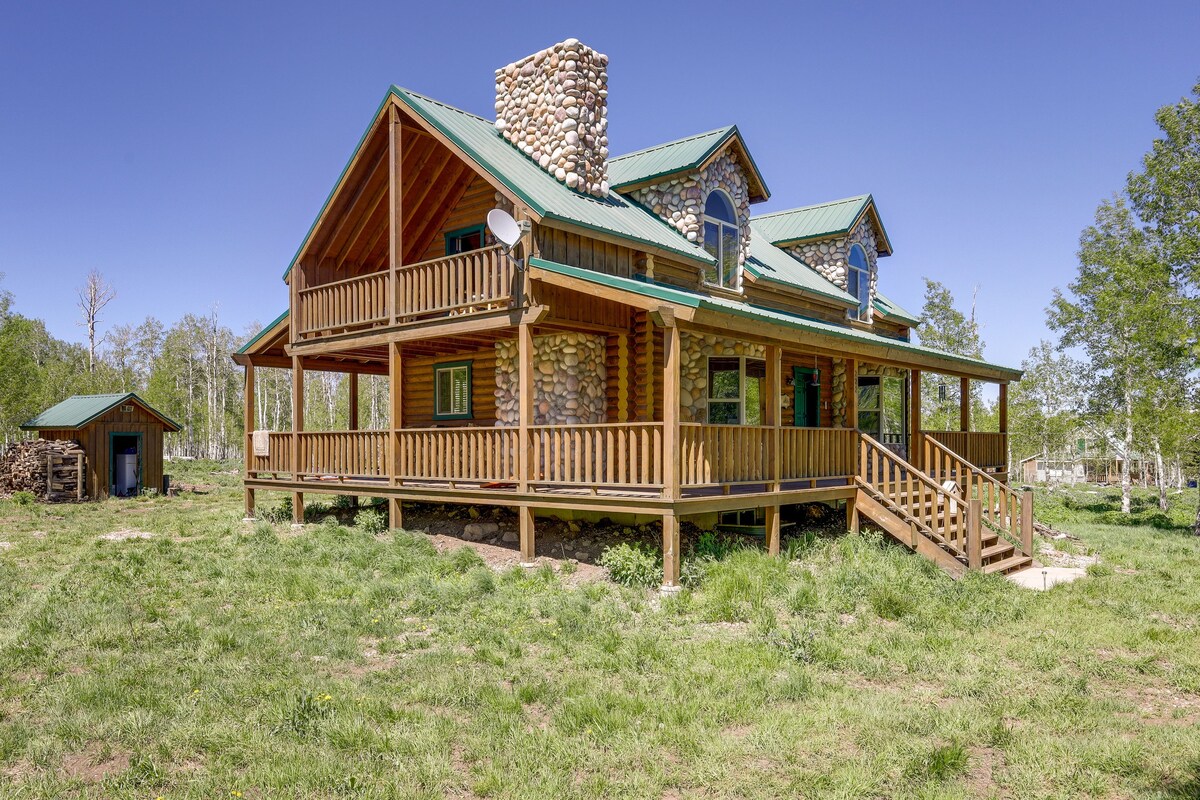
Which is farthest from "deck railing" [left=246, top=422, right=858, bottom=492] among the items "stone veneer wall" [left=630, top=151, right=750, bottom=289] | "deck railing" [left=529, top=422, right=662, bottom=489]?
"stone veneer wall" [left=630, top=151, right=750, bottom=289]

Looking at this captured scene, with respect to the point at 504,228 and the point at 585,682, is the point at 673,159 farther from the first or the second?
the point at 585,682

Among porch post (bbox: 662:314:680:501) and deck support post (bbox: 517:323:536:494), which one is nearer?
porch post (bbox: 662:314:680:501)

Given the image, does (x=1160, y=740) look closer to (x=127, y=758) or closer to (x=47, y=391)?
(x=127, y=758)

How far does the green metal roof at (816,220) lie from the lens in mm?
20922

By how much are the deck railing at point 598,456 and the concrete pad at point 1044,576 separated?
19.4 feet

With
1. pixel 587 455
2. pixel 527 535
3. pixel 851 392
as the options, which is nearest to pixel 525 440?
pixel 587 455

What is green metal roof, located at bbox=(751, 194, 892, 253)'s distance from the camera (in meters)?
20.9

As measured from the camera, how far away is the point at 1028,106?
61.2ft

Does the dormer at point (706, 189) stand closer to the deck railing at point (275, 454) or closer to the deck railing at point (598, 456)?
the deck railing at point (598, 456)

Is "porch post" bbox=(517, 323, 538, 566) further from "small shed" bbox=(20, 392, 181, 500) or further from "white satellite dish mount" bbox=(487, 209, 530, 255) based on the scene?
"small shed" bbox=(20, 392, 181, 500)

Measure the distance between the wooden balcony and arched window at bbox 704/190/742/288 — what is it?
5.41m

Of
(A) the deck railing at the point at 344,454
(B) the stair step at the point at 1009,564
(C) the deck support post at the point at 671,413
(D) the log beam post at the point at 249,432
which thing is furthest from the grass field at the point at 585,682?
(D) the log beam post at the point at 249,432

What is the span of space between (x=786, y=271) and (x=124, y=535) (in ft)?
53.5

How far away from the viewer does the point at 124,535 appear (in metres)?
16.6
